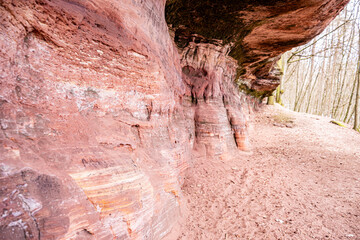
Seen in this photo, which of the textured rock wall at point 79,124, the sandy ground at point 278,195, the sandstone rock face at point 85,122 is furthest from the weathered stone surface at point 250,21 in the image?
the sandy ground at point 278,195

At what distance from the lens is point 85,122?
1953 mm

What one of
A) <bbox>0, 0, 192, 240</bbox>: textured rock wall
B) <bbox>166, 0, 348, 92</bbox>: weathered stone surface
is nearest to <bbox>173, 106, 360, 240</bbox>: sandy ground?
<bbox>0, 0, 192, 240</bbox>: textured rock wall

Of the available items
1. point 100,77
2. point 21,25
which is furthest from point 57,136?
point 21,25

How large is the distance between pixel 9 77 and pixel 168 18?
3.84 metres

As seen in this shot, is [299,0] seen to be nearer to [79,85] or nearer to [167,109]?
[167,109]

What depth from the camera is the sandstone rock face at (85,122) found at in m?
1.42

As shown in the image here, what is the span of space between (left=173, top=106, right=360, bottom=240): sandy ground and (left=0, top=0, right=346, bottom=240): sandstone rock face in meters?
1.00

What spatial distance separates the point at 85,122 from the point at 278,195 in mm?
4453

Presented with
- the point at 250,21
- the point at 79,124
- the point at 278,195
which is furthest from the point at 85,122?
the point at 250,21

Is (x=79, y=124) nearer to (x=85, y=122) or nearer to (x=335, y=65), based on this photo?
(x=85, y=122)

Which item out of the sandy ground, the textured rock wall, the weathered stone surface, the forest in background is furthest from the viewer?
the forest in background

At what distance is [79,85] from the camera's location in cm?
197

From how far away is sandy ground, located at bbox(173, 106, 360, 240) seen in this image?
119 inches

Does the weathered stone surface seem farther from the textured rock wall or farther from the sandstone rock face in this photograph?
the textured rock wall
